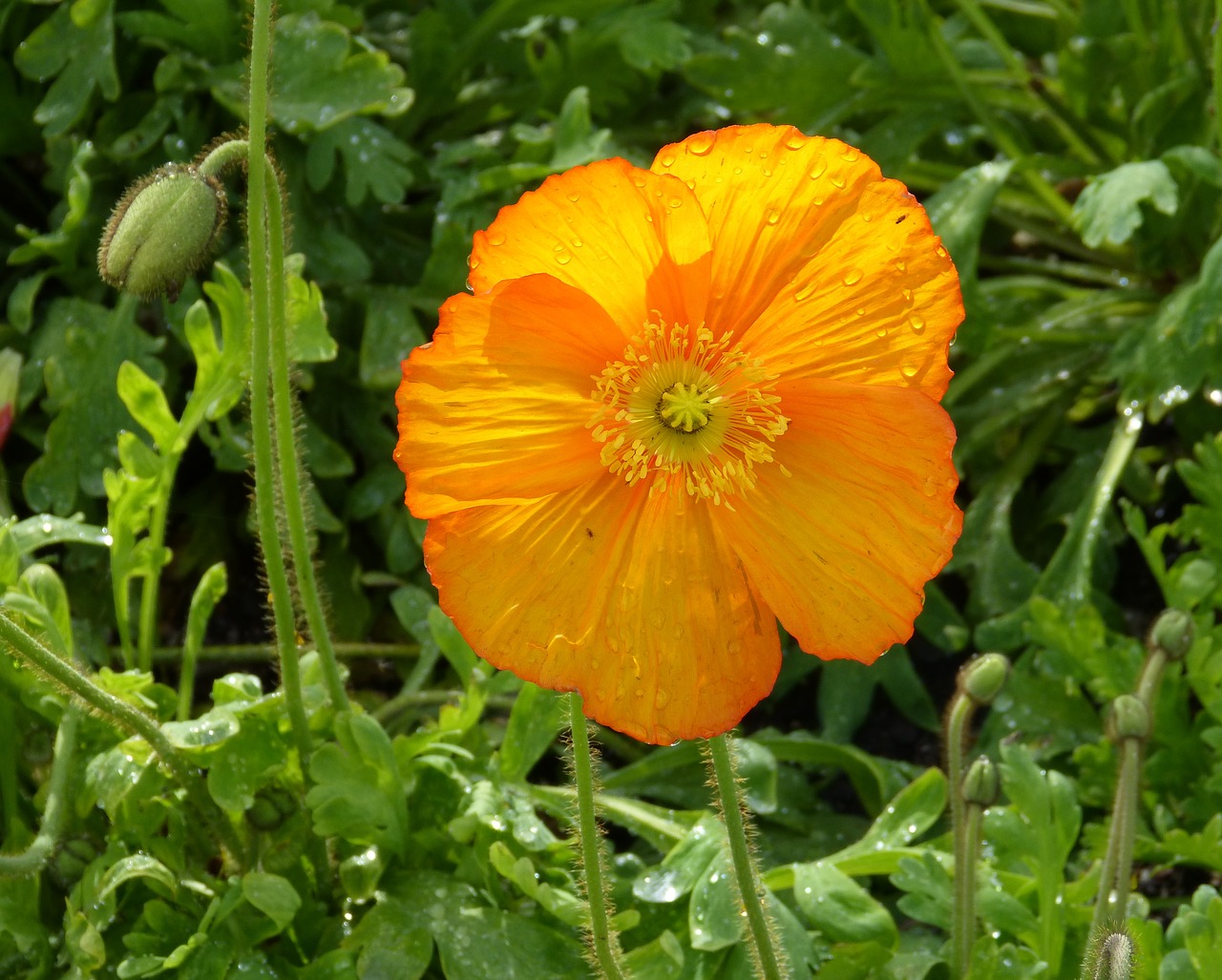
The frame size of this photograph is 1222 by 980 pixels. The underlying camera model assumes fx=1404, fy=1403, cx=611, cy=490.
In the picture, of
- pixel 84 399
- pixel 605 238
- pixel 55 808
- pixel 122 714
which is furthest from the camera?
pixel 84 399

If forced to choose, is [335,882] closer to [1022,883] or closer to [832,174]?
[1022,883]

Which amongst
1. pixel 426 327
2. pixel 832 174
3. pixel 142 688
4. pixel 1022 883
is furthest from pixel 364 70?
pixel 1022 883

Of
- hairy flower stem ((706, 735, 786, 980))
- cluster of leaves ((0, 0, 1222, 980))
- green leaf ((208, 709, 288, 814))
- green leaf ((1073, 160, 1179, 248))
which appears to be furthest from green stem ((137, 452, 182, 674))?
green leaf ((1073, 160, 1179, 248))

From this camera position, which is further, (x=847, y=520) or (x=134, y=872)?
(x=134, y=872)

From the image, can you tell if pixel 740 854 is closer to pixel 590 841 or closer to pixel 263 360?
pixel 590 841

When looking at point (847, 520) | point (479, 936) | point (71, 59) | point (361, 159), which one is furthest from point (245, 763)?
point (71, 59)

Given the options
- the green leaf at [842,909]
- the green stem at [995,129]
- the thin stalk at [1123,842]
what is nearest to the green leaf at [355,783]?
the green leaf at [842,909]
